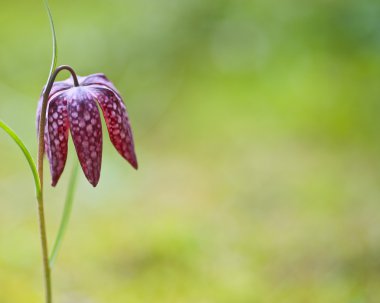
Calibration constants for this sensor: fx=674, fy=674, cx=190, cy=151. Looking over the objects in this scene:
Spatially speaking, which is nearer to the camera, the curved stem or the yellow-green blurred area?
the curved stem

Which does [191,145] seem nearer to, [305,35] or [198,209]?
[198,209]

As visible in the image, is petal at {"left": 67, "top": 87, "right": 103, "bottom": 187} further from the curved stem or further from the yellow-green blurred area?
the yellow-green blurred area

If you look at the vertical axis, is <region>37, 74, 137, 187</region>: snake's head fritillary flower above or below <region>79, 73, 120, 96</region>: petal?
below

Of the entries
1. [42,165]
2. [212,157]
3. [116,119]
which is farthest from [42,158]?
[212,157]

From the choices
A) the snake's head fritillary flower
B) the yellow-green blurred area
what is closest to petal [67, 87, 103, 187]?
the snake's head fritillary flower

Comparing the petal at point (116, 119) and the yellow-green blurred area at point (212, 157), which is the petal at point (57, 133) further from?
the yellow-green blurred area at point (212, 157)

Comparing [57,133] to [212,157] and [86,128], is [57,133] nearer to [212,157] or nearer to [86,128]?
[86,128]

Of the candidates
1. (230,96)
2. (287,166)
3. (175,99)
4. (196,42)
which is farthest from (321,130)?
(196,42)

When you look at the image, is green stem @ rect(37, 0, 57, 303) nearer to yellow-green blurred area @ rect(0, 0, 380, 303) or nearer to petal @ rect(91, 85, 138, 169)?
petal @ rect(91, 85, 138, 169)
